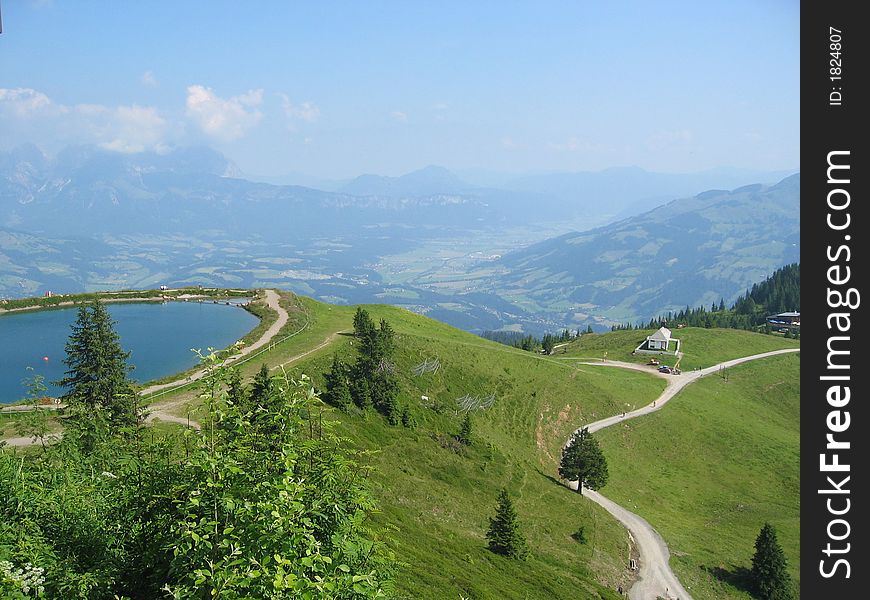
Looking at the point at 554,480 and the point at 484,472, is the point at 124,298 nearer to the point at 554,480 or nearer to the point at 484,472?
the point at 484,472

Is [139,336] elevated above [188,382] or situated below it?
above

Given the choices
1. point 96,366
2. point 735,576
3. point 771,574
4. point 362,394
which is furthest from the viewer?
point 362,394

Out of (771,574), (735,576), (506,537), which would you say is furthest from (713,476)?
(506,537)

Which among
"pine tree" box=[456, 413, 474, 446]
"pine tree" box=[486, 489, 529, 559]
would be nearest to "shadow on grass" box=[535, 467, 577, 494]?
"pine tree" box=[456, 413, 474, 446]

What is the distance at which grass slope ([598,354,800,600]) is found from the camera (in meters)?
46.2

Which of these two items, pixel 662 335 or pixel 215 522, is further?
pixel 662 335

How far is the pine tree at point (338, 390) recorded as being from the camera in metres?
45.2

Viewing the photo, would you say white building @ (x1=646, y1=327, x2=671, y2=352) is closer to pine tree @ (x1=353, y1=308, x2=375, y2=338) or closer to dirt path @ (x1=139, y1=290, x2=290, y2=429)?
dirt path @ (x1=139, y1=290, x2=290, y2=429)

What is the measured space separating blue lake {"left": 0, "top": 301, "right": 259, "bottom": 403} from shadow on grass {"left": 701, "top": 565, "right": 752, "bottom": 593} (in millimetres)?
41643

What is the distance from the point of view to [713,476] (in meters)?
65.0

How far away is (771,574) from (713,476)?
24.4m

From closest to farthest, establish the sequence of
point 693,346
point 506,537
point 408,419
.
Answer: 1. point 506,537
2. point 408,419
3. point 693,346

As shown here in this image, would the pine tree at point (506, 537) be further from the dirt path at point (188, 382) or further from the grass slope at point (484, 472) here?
the dirt path at point (188, 382)

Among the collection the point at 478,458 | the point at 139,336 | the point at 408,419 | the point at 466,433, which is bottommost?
the point at 478,458
